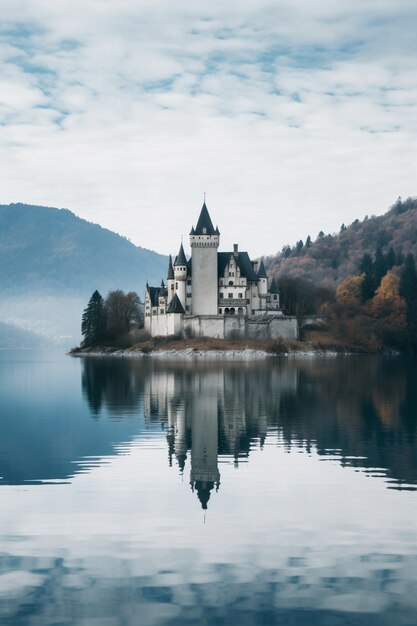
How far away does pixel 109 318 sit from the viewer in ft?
458

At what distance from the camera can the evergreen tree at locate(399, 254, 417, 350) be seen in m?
123

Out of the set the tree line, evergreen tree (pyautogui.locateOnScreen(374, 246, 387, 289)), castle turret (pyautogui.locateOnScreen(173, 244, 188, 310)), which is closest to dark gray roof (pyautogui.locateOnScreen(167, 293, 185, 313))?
castle turret (pyautogui.locateOnScreen(173, 244, 188, 310))

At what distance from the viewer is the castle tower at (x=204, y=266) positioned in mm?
123875

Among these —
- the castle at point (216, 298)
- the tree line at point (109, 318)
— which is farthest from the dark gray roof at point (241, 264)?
the tree line at point (109, 318)

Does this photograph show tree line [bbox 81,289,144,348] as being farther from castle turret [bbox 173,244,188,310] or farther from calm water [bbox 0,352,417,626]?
calm water [bbox 0,352,417,626]

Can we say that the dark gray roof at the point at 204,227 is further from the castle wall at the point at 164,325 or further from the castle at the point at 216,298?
the castle wall at the point at 164,325

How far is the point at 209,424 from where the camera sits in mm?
34281

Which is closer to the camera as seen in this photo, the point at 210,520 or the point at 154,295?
the point at 210,520

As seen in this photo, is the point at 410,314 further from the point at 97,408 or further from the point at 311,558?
the point at 311,558

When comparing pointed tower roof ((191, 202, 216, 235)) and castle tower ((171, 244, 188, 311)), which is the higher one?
pointed tower roof ((191, 202, 216, 235))

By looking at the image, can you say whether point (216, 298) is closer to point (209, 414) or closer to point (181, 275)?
point (181, 275)

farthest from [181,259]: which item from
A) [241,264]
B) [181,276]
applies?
[241,264]

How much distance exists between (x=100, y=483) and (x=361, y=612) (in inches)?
410

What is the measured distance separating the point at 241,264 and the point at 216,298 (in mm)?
7163
